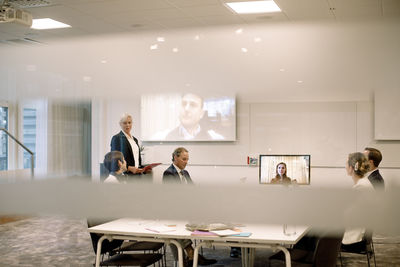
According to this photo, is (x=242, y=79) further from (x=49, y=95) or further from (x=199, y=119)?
(x=49, y=95)

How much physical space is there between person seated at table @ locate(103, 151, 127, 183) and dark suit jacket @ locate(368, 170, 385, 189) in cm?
49

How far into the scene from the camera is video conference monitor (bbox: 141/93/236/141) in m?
1.01

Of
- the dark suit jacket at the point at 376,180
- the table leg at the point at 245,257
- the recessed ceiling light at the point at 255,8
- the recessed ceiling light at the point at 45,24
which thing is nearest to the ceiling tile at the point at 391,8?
the recessed ceiling light at the point at 255,8

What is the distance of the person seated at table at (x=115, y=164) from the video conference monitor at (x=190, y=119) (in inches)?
2.6

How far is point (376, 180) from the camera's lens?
102 centimetres

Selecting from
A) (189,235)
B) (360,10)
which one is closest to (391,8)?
(360,10)

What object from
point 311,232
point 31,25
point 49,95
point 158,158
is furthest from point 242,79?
point 31,25

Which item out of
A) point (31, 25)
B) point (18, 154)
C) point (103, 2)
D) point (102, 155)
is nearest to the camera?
point (102, 155)

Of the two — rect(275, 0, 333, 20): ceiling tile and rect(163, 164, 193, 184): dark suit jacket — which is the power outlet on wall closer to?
rect(163, 164, 193, 184): dark suit jacket

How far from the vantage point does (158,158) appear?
111 cm

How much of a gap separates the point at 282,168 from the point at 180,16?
46cm

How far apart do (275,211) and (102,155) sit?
38 cm

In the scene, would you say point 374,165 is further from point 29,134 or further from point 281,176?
point 29,134

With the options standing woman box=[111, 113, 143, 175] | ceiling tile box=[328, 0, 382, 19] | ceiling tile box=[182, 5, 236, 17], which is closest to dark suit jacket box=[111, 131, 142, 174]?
standing woman box=[111, 113, 143, 175]
